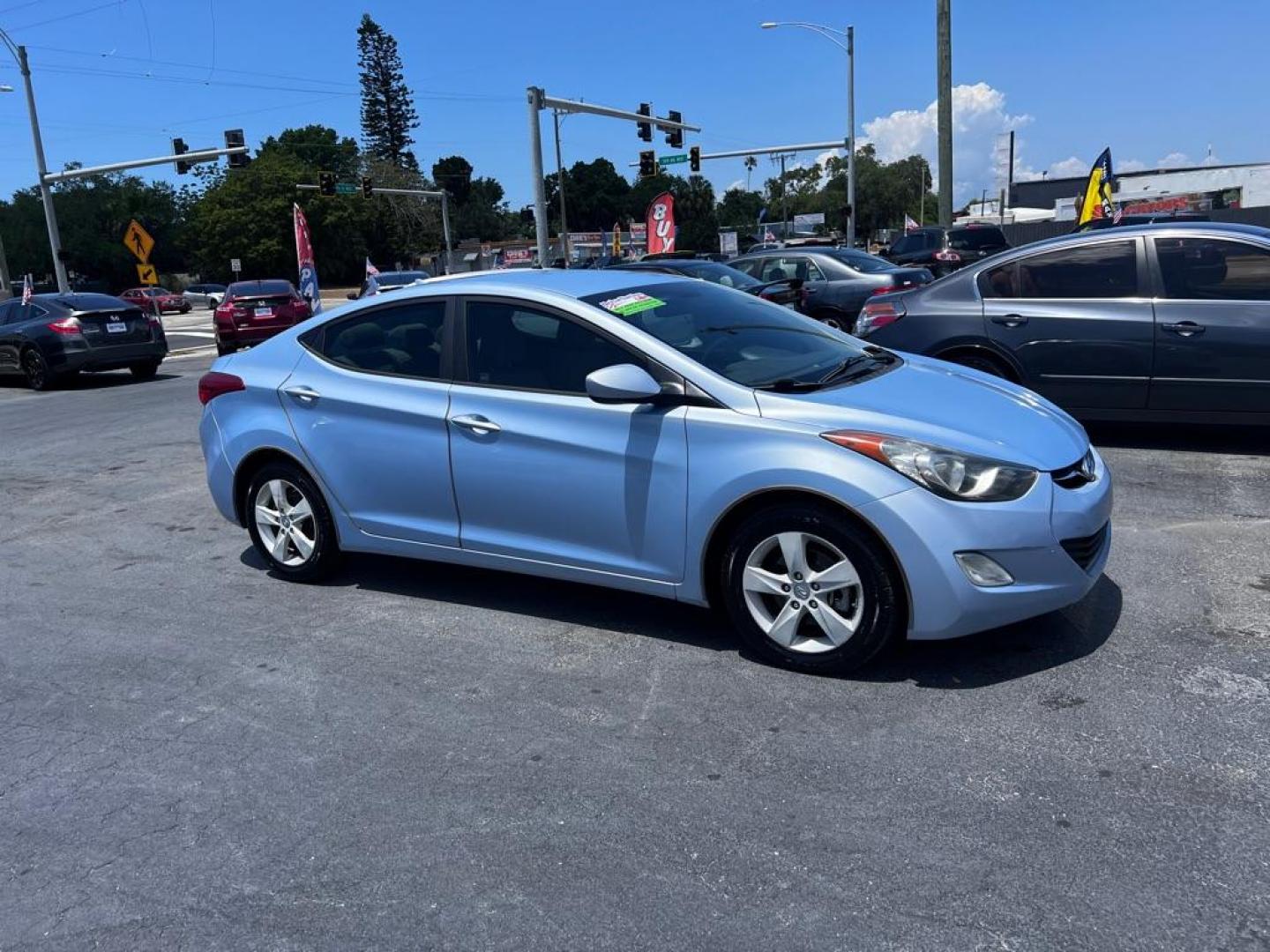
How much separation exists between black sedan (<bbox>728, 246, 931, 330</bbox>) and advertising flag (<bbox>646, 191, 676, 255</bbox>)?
15.0 m

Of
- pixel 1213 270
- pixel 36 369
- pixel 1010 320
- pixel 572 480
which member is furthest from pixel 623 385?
pixel 36 369

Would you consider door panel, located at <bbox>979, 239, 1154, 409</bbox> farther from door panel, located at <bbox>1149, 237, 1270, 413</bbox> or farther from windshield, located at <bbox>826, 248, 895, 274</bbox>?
windshield, located at <bbox>826, 248, 895, 274</bbox>

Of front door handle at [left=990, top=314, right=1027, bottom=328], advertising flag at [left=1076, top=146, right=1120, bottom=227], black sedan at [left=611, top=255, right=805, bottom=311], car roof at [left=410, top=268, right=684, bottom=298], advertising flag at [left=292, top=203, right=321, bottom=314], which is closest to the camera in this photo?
car roof at [left=410, top=268, right=684, bottom=298]

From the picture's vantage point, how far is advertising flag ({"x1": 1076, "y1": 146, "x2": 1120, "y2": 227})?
20.7 metres

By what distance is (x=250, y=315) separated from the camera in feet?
69.1

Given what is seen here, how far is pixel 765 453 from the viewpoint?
410cm

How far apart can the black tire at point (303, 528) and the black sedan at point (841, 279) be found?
30.7ft

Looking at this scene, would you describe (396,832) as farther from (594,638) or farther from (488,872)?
(594,638)

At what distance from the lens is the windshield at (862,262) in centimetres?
1453

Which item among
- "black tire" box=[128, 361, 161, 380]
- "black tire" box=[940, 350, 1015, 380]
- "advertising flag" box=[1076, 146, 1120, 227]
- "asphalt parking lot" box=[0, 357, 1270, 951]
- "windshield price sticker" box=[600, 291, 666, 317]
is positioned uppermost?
"advertising flag" box=[1076, 146, 1120, 227]

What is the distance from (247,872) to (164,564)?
3.69m

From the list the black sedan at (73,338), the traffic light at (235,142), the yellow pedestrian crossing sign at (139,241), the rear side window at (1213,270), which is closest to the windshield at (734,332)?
the rear side window at (1213,270)

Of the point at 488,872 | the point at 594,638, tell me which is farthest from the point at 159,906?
the point at 594,638

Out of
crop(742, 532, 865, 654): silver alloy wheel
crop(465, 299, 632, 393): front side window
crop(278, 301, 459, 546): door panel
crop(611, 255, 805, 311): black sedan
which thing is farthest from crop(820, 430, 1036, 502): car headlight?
crop(611, 255, 805, 311): black sedan
